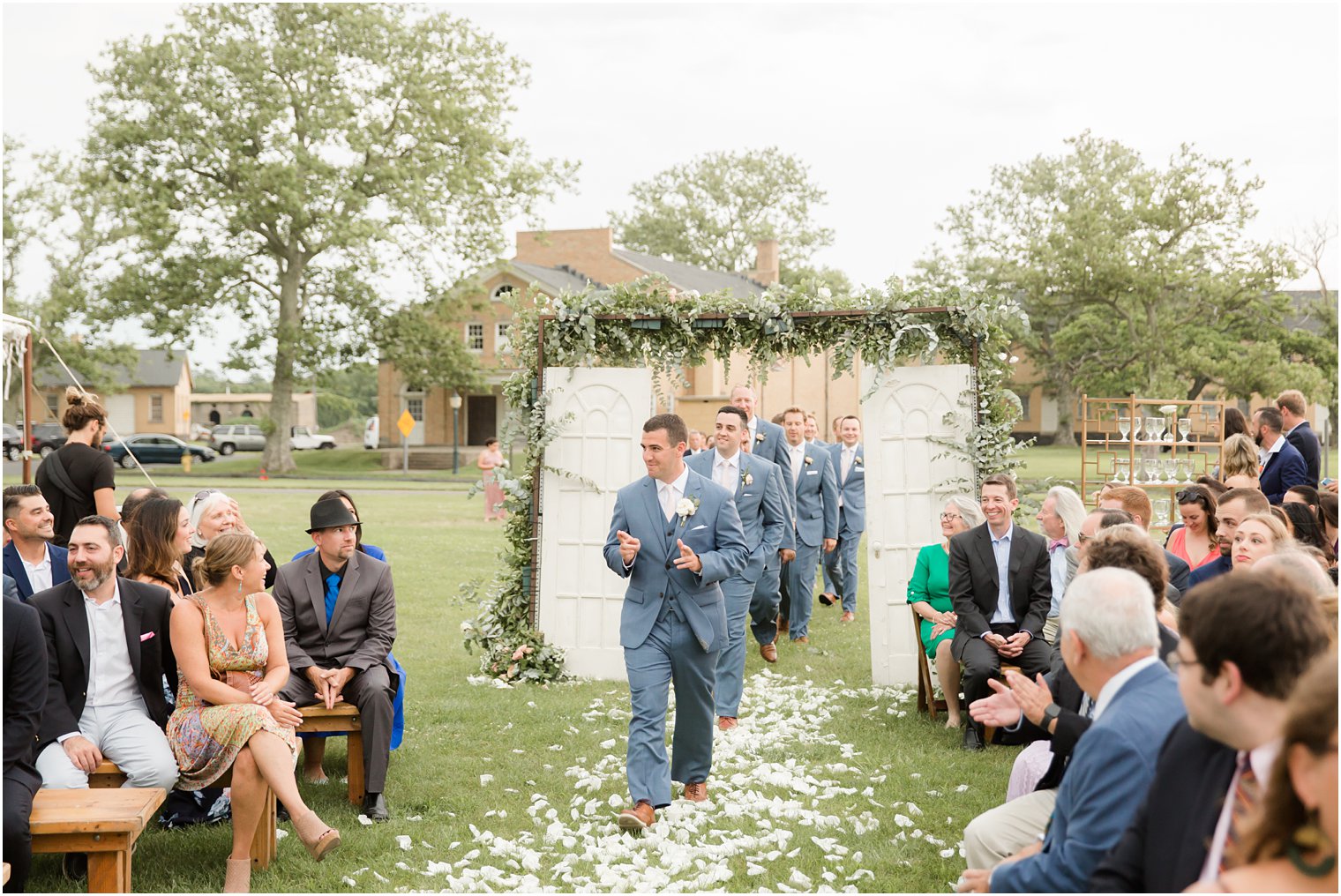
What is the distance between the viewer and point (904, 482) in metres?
9.45

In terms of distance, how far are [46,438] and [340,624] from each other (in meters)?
53.7

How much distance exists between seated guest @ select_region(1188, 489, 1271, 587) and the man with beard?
5090 mm

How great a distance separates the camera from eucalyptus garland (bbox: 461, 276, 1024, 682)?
30.3ft

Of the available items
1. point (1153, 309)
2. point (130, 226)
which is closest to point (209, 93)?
point (130, 226)

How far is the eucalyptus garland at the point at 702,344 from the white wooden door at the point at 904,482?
13 centimetres

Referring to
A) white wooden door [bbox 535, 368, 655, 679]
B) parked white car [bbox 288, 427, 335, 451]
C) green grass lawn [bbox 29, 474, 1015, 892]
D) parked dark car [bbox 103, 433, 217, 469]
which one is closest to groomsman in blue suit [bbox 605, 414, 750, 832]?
green grass lawn [bbox 29, 474, 1015, 892]

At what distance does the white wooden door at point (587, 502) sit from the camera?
9.66 m

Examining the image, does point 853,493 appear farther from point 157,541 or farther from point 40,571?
point 40,571

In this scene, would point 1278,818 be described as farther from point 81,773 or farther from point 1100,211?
point 1100,211

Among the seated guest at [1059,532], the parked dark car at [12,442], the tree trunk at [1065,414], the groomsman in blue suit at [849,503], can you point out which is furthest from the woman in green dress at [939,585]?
the parked dark car at [12,442]

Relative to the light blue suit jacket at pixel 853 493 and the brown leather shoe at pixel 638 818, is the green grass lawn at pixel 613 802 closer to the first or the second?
the brown leather shoe at pixel 638 818

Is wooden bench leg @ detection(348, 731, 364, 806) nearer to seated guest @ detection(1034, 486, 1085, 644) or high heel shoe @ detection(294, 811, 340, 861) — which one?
high heel shoe @ detection(294, 811, 340, 861)

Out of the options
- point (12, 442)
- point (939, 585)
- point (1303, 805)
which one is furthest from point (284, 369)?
point (1303, 805)

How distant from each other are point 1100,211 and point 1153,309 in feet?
11.9
